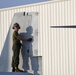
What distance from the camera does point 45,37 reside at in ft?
34.8

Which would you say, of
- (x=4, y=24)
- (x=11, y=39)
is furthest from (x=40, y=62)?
(x=4, y=24)

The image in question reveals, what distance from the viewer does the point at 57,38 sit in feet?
33.9

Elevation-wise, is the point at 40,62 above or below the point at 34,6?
below

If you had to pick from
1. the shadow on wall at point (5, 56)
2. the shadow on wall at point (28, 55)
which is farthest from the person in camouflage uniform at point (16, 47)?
the shadow on wall at point (5, 56)

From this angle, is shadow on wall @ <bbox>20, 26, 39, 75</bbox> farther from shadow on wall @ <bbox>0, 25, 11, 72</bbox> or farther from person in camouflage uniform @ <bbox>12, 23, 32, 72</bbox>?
shadow on wall @ <bbox>0, 25, 11, 72</bbox>

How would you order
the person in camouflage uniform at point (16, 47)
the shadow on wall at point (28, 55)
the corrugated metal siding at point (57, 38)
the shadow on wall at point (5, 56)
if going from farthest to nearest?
1. the shadow on wall at point (5, 56)
2. the person in camouflage uniform at point (16, 47)
3. the shadow on wall at point (28, 55)
4. the corrugated metal siding at point (57, 38)

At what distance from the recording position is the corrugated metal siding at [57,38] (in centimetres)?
1001

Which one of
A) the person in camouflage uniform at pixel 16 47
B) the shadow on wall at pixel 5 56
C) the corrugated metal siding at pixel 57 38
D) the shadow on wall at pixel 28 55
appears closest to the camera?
the corrugated metal siding at pixel 57 38

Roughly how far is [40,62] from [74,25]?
155 cm

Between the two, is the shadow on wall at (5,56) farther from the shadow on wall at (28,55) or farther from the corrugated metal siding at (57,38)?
the corrugated metal siding at (57,38)

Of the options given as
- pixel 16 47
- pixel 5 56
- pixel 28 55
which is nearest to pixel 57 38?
pixel 28 55

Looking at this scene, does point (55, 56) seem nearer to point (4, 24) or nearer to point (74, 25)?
point (74, 25)

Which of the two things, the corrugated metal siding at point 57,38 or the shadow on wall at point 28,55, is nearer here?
the corrugated metal siding at point 57,38

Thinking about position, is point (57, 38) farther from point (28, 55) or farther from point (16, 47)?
point (16, 47)
